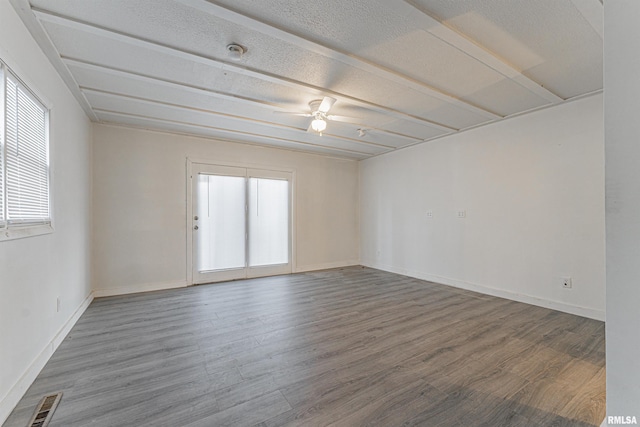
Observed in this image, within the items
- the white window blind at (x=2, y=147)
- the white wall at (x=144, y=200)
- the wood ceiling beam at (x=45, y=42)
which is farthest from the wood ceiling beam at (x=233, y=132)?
the white window blind at (x=2, y=147)

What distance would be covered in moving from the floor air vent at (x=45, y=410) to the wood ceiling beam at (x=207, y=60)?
2.53 metres

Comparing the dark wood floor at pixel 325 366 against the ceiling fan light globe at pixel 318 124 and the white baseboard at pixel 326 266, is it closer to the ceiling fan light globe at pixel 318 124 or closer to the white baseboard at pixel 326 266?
the white baseboard at pixel 326 266

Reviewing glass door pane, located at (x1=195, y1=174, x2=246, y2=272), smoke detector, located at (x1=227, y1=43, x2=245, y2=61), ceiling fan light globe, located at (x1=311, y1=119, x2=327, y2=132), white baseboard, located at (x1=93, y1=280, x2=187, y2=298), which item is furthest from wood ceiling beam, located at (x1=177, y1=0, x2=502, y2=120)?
white baseboard, located at (x1=93, y1=280, x2=187, y2=298)

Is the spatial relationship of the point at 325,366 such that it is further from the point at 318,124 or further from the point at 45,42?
the point at 45,42

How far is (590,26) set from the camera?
1.92m

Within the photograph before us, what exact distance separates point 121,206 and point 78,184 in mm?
894

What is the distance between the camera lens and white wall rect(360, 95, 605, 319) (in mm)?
3107

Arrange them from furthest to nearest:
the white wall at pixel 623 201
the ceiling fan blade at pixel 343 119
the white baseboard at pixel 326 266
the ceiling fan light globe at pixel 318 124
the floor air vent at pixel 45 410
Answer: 1. the white baseboard at pixel 326 266
2. the ceiling fan blade at pixel 343 119
3. the ceiling fan light globe at pixel 318 124
4. the floor air vent at pixel 45 410
5. the white wall at pixel 623 201

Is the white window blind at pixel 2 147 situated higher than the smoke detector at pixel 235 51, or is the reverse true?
the smoke detector at pixel 235 51

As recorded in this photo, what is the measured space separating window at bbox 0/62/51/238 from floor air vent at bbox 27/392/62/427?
3.53 feet

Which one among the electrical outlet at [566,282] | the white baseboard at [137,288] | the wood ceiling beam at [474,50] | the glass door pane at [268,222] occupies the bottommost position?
the white baseboard at [137,288]

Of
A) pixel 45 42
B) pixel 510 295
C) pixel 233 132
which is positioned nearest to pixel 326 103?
pixel 233 132

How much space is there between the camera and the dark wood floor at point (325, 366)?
5.19 ft

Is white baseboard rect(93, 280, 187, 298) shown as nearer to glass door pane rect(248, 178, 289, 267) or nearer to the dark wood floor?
the dark wood floor
